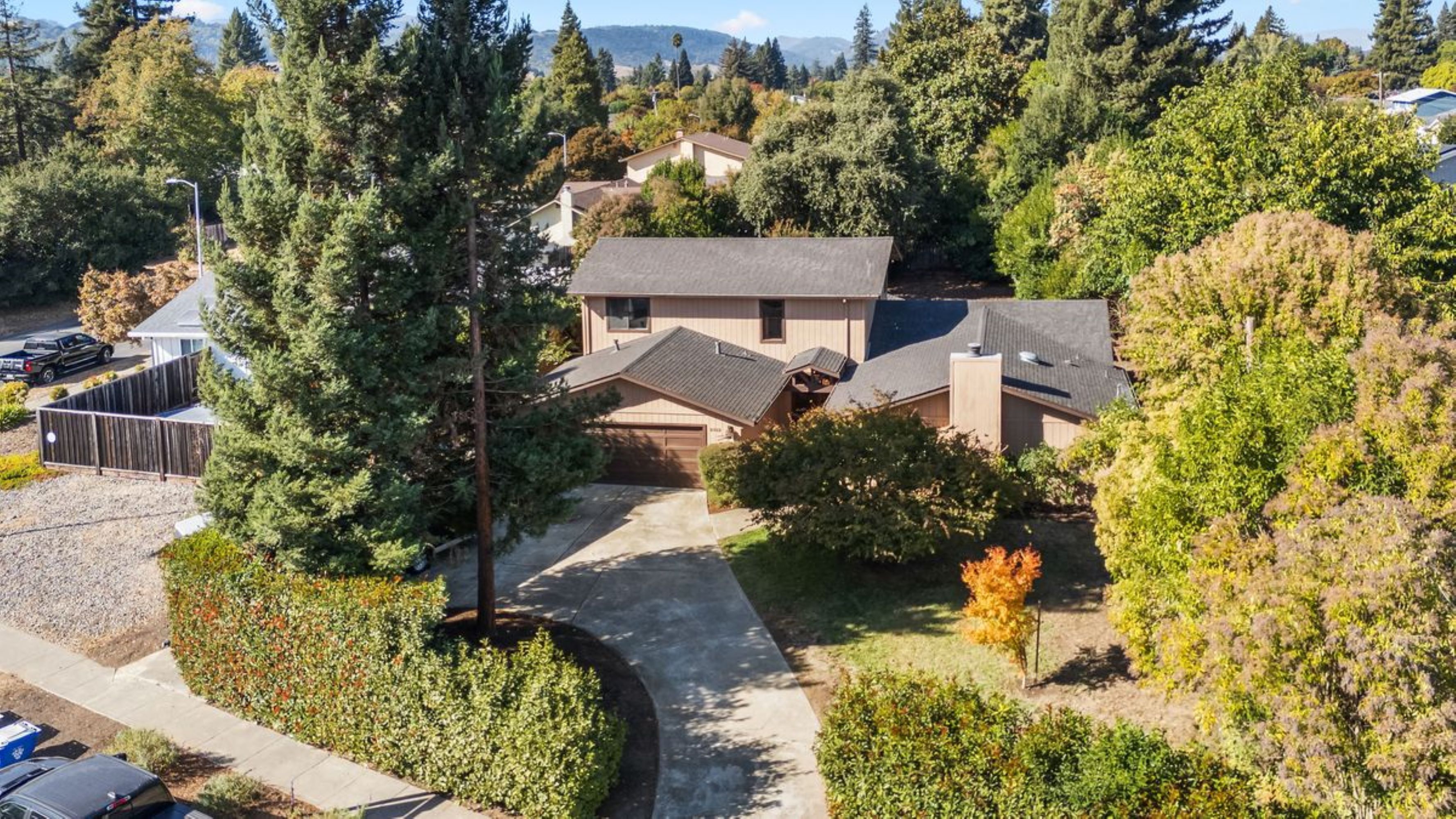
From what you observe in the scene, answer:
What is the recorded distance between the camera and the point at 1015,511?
24609 mm

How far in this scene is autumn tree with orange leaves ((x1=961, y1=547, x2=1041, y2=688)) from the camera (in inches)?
624

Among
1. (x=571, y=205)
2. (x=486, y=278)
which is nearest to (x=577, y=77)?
(x=571, y=205)

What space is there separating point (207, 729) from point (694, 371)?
1601 centimetres

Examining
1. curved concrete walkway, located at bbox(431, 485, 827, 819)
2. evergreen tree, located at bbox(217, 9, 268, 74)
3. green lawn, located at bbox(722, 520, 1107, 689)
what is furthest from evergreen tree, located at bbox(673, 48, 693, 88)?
green lawn, located at bbox(722, 520, 1107, 689)

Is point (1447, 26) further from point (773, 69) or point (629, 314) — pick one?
point (629, 314)

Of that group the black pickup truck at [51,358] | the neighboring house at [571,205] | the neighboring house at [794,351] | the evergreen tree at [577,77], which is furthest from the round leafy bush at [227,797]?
the evergreen tree at [577,77]

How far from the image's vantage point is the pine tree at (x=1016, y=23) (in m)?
80.8

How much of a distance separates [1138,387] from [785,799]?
1744 centimetres

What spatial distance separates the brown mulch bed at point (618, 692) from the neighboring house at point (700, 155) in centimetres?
4708

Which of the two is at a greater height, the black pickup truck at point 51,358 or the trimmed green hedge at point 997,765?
the black pickup truck at point 51,358

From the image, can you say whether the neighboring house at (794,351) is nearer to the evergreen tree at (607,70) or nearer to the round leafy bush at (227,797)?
the round leafy bush at (227,797)

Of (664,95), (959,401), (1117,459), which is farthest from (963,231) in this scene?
(664,95)

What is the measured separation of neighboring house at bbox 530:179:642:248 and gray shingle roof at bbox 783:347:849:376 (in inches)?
764

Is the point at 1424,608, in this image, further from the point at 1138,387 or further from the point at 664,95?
the point at 664,95
